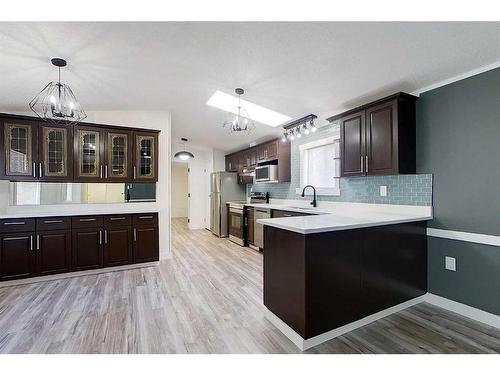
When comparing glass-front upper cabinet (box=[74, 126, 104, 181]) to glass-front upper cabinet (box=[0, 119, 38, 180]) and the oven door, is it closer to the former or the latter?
glass-front upper cabinet (box=[0, 119, 38, 180])

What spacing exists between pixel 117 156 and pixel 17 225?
1513 millimetres

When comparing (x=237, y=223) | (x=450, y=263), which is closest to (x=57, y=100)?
(x=237, y=223)

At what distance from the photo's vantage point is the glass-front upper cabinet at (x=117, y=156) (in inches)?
153

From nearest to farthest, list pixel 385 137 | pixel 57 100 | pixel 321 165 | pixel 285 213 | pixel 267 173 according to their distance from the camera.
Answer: pixel 385 137
pixel 57 100
pixel 285 213
pixel 321 165
pixel 267 173

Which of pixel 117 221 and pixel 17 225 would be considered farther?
pixel 117 221

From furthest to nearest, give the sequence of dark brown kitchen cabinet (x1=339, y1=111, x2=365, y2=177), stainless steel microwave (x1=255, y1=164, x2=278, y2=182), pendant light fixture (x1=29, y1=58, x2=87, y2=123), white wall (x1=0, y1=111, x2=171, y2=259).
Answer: stainless steel microwave (x1=255, y1=164, x2=278, y2=182) → white wall (x1=0, y1=111, x2=171, y2=259) → dark brown kitchen cabinet (x1=339, y1=111, x2=365, y2=177) → pendant light fixture (x1=29, y1=58, x2=87, y2=123)

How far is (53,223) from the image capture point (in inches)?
131

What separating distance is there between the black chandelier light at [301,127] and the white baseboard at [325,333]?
246 cm

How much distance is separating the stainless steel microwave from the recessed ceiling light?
938 millimetres

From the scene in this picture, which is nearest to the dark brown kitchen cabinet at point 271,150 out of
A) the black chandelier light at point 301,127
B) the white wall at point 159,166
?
the black chandelier light at point 301,127

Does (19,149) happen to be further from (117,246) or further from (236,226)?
(236,226)

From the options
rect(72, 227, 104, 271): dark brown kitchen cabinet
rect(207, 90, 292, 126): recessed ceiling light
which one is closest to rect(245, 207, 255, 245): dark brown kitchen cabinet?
rect(207, 90, 292, 126): recessed ceiling light

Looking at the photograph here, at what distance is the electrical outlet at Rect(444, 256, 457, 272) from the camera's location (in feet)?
8.05

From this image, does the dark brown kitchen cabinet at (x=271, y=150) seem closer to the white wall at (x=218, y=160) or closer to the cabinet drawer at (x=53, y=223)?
the white wall at (x=218, y=160)
